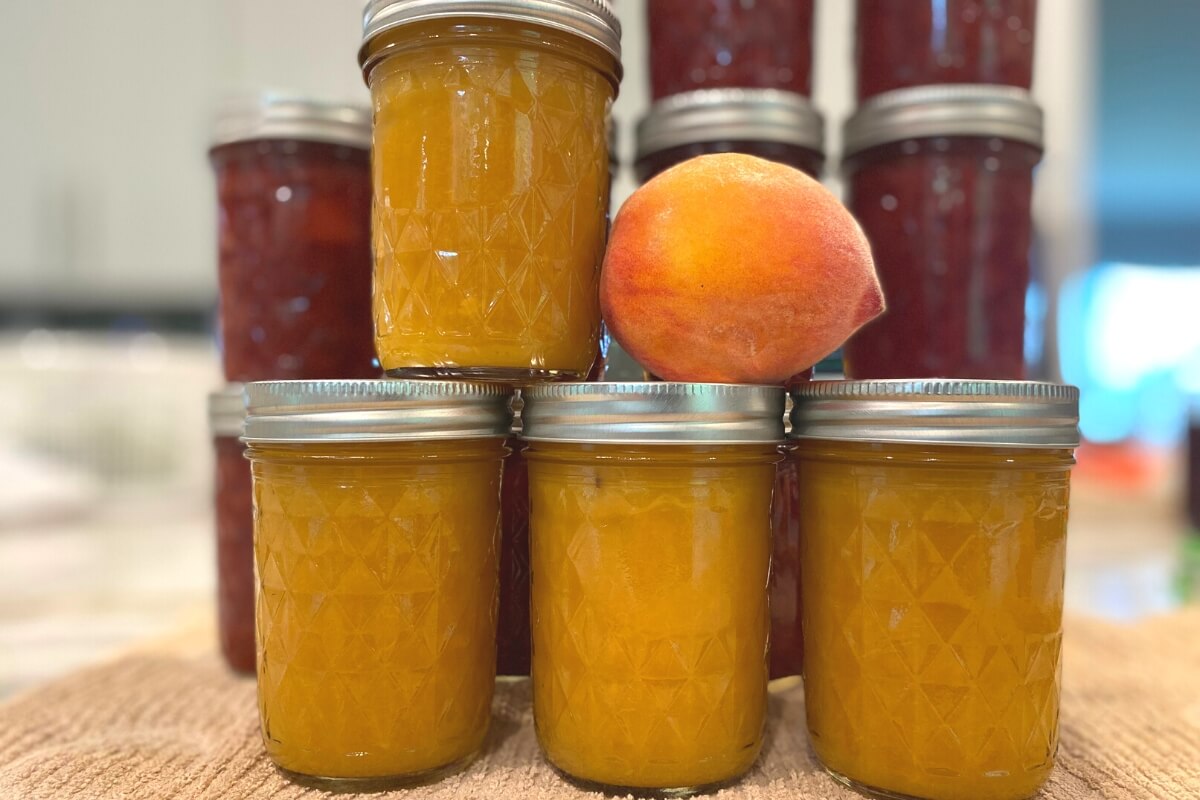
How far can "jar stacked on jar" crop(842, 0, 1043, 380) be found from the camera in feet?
2.39

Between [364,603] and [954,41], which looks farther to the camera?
[954,41]

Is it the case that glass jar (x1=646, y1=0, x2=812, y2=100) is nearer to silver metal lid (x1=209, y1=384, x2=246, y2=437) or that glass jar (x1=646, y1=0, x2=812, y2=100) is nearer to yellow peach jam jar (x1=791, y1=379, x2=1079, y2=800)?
yellow peach jam jar (x1=791, y1=379, x2=1079, y2=800)

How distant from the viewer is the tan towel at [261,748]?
1.83 feet

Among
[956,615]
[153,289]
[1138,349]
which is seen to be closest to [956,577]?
[956,615]

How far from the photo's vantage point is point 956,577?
20.9 inches

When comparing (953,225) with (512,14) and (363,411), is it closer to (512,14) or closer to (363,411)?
(512,14)

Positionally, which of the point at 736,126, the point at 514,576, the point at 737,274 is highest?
the point at 736,126

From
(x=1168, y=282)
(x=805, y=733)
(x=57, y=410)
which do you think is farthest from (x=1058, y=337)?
(x=1168, y=282)

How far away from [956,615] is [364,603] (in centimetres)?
36

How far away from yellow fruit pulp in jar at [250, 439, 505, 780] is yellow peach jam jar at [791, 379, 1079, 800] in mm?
261

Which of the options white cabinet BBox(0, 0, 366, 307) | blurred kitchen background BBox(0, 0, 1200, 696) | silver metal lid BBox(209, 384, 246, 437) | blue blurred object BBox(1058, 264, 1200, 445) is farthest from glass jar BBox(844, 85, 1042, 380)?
blue blurred object BBox(1058, 264, 1200, 445)

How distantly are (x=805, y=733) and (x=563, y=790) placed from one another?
8.1 inches

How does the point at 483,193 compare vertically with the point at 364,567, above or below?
above

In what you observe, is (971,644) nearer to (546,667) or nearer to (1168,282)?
(546,667)
